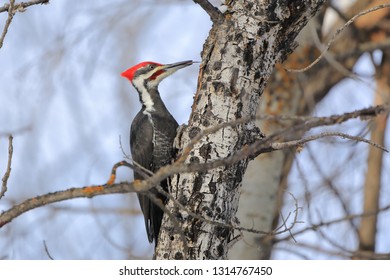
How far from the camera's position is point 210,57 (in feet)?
9.27

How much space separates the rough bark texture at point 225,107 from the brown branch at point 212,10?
0.07ft

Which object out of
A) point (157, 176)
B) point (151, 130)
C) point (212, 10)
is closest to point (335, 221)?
point (151, 130)

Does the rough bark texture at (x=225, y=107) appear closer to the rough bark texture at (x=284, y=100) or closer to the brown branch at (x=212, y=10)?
the brown branch at (x=212, y=10)

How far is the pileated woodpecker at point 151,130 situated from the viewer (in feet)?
11.8

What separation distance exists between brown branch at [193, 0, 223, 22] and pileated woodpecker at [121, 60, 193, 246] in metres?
0.77

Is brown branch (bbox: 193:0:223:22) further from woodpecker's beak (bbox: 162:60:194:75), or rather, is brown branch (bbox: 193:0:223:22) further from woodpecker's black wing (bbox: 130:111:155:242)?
woodpecker's black wing (bbox: 130:111:155:242)

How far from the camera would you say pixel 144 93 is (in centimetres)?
400

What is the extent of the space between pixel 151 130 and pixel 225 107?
111cm

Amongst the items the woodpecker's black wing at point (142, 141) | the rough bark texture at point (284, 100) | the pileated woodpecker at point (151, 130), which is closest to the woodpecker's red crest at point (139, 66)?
the pileated woodpecker at point (151, 130)

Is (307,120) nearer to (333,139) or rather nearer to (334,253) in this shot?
(334,253)

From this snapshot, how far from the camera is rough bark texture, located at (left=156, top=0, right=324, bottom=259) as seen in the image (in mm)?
2652

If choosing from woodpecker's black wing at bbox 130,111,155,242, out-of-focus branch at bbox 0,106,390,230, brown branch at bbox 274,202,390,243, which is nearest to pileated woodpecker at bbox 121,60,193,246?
woodpecker's black wing at bbox 130,111,155,242

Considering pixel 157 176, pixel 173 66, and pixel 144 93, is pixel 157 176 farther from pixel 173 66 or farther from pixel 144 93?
pixel 144 93
